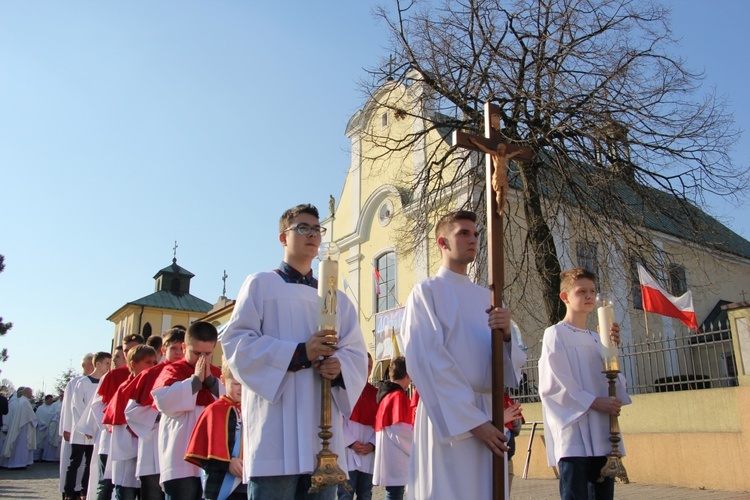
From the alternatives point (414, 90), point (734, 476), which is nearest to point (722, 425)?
point (734, 476)

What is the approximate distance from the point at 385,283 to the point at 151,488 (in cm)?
2026

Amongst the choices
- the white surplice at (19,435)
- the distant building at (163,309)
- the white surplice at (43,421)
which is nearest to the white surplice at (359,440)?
the white surplice at (19,435)

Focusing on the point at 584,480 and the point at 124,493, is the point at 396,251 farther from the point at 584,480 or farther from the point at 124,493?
the point at 584,480

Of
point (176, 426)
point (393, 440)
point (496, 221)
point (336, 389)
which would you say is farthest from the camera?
point (393, 440)

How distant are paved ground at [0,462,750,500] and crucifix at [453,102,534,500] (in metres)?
6.41

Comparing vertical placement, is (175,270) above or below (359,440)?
above

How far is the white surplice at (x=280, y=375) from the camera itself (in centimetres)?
356

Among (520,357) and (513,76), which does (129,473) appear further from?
(513,76)

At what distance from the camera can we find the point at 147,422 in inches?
248

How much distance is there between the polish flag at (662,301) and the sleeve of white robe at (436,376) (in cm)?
1100

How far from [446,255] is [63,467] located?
9.76 m

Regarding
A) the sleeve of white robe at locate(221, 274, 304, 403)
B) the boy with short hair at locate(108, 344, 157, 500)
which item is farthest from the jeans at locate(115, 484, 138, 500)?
the sleeve of white robe at locate(221, 274, 304, 403)

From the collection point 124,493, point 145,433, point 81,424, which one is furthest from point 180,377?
point 81,424

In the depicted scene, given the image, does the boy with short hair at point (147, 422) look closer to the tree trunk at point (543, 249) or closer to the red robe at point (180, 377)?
the red robe at point (180, 377)
